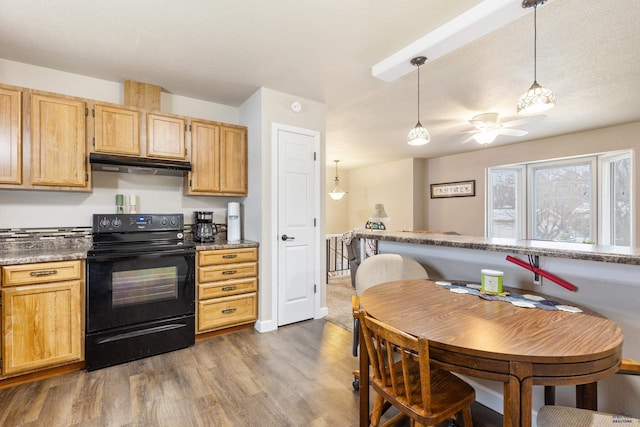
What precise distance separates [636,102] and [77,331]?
5.80 meters

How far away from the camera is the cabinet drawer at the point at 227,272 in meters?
2.86

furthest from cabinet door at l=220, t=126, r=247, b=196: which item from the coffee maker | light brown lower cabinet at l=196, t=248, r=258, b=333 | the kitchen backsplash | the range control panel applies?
the kitchen backsplash

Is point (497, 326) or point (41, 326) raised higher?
point (497, 326)

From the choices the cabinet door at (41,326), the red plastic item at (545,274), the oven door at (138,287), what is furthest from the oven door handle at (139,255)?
the red plastic item at (545,274)

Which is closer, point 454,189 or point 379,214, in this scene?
point 454,189

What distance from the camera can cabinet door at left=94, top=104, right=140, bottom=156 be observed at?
8.57 ft

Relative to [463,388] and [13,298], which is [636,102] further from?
[13,298]

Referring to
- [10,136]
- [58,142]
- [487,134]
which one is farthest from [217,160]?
[487,134]

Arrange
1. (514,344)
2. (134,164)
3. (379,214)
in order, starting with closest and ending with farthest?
(514,344)
(134,164)
(379,214)

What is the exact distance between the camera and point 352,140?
520 centimetres

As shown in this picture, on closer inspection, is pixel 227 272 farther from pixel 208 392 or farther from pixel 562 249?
pixel 562 249

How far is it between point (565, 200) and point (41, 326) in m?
6.56

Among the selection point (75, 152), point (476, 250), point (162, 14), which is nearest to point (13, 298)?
point (75, 152)

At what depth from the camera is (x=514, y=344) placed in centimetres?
109
